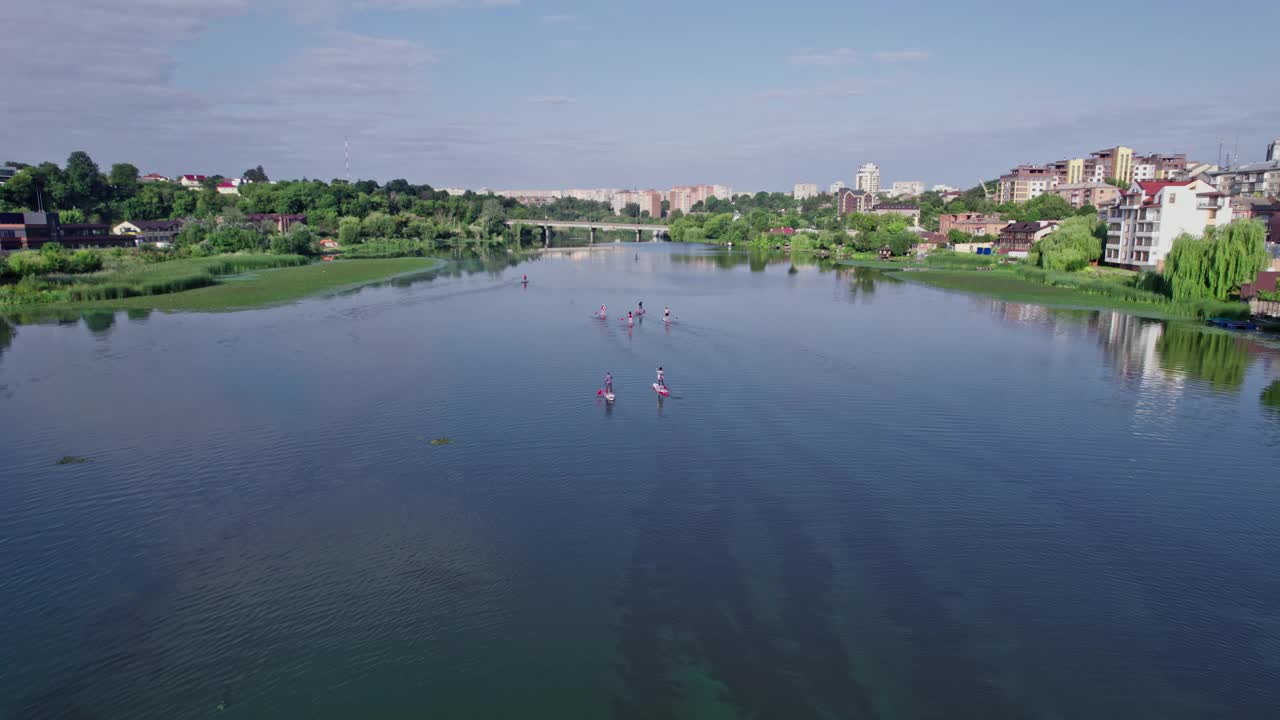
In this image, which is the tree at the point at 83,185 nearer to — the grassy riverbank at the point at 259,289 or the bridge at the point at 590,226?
the grassy riverbank at the point at 259,289

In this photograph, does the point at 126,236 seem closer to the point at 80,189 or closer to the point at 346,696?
the point at 80,189

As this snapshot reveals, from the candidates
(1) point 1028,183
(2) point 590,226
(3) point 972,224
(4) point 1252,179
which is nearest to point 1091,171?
(1) point 1028,183

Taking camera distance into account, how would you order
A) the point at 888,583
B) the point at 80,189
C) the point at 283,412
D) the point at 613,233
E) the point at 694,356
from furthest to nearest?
the point at 613,233, the point at 80,189, the point at 694,356, the point at 283,412, the point at 888,583

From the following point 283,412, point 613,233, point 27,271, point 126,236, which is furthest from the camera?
point 613,233

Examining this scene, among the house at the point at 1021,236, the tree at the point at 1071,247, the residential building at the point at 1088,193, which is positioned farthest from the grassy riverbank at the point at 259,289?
the residential building at the point at 1088,193

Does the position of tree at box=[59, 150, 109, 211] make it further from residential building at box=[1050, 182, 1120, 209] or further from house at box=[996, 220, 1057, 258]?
residential building at box=[1050, 182, 1120, 209]

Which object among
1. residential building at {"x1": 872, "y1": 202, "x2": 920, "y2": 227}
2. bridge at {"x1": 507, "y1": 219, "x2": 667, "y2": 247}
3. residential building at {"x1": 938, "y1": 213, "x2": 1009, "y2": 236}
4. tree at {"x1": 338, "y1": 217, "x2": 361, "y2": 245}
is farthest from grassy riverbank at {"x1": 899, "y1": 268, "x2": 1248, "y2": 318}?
bridge at {"x1": 507, "y1": 219, "x2": 667, "y2": 247}

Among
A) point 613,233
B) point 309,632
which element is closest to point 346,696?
point 309,632
